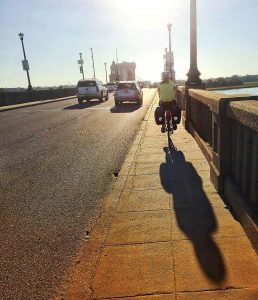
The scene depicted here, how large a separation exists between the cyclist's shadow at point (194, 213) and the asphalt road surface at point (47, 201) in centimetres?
115

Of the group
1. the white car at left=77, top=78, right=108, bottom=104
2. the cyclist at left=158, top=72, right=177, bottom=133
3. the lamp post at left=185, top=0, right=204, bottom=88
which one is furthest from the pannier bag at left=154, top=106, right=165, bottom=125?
the white car at left=77, top=78, right=108, bottom=104

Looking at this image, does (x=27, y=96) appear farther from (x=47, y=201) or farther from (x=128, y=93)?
(x=47, y=201)

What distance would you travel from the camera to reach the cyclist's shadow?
10.7 feet

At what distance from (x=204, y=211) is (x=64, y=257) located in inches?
73.9

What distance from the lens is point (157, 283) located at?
2.99 meters

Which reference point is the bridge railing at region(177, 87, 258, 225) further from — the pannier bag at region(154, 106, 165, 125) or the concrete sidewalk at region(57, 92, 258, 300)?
the pannier bag at region(154, 106, 165, 125)

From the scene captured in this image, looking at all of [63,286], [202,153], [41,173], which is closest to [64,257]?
[63,286]

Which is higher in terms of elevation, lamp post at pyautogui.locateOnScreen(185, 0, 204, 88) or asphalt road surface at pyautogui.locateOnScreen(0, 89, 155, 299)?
lamp post at pyautogui.locateOnScreen(185, 0, 204, 88)

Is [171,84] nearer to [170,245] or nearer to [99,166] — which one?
[99,166]

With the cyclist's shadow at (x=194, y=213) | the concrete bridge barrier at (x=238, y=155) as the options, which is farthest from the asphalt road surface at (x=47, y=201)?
the concrete bridge barrier at (x=238, y=155)

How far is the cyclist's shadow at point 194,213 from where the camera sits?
3.27 m

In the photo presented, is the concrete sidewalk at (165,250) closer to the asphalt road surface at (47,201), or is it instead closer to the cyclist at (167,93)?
the asphalt road surface at (47,201)

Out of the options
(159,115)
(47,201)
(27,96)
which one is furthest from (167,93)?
(27,96)

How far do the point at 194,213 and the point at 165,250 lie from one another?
41.6 inches
